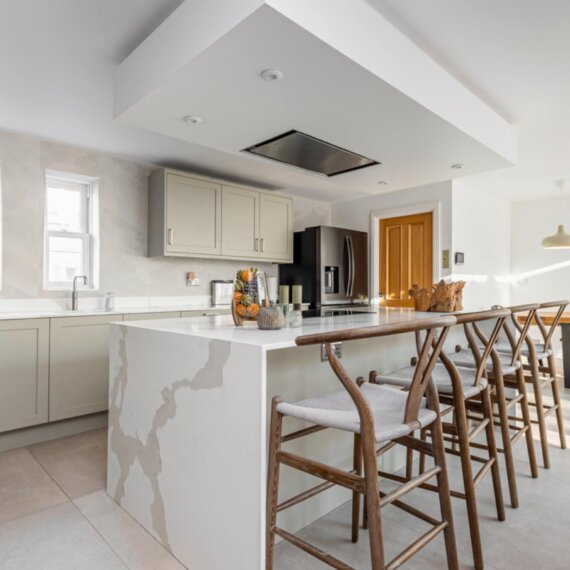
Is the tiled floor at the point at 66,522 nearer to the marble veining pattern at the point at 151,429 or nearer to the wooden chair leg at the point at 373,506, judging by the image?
the marble veining pattern at the point at 151,429

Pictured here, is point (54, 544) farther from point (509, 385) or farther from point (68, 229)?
point (68, 229)

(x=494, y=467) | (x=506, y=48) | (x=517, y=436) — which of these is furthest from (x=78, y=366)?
(x=506, y=48)

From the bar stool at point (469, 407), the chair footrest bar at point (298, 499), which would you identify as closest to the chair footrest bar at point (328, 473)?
the chair footrest bar at point (298, 499)

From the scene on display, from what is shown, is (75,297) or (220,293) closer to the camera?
(75,297)

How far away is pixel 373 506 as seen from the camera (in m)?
1.13

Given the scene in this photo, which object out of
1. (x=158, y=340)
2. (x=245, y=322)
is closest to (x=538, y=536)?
(x=245, y=322)

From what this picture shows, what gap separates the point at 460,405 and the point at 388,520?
672 mm

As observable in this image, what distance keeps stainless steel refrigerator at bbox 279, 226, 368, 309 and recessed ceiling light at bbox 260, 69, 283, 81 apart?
2944mm

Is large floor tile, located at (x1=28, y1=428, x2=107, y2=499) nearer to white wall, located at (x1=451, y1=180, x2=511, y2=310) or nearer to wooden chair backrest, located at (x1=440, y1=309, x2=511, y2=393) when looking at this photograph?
wooden chair backrest, located at (x1=440, y1=309, x2=511, y2=393)

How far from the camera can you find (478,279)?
515 centimetres

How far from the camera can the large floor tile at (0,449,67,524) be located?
80.2 inches

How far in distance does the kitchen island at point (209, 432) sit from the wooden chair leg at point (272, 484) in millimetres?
42

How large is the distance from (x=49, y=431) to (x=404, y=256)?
13.1 ft

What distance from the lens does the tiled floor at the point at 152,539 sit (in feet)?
5.31
